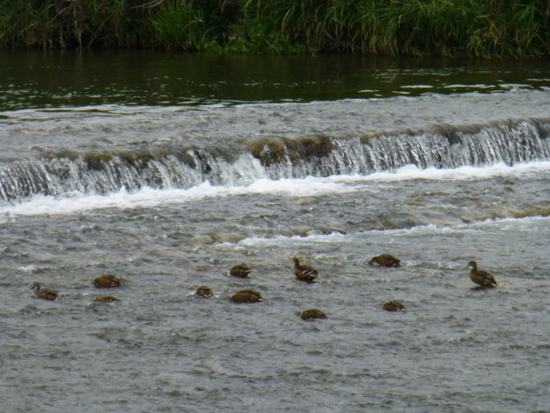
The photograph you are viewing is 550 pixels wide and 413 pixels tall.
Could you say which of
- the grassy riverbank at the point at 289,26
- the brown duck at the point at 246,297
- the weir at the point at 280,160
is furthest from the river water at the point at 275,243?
the grassy riverbank at the point at 289,26

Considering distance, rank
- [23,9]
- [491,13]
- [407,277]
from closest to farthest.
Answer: [407,277] < [491,13] < [23,9]

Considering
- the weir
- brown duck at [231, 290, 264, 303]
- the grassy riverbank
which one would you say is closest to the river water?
the weir

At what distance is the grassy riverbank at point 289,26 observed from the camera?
22328 mm

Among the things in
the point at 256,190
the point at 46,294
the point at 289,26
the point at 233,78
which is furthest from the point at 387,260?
the point at 289,26

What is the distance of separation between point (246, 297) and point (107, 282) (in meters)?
1.23

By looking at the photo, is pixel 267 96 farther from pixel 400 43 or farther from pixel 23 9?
pixel 23 9

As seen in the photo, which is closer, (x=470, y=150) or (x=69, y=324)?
(x=69, y=324)

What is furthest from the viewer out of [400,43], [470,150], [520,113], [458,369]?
[400,43]

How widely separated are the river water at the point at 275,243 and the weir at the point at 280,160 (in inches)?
1.1

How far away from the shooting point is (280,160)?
497 inches

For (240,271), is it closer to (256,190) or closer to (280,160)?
(256,190)

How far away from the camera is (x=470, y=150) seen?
1377 cm

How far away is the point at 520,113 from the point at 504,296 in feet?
28.3

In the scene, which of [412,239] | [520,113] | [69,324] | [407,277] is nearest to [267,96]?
[520,113]
